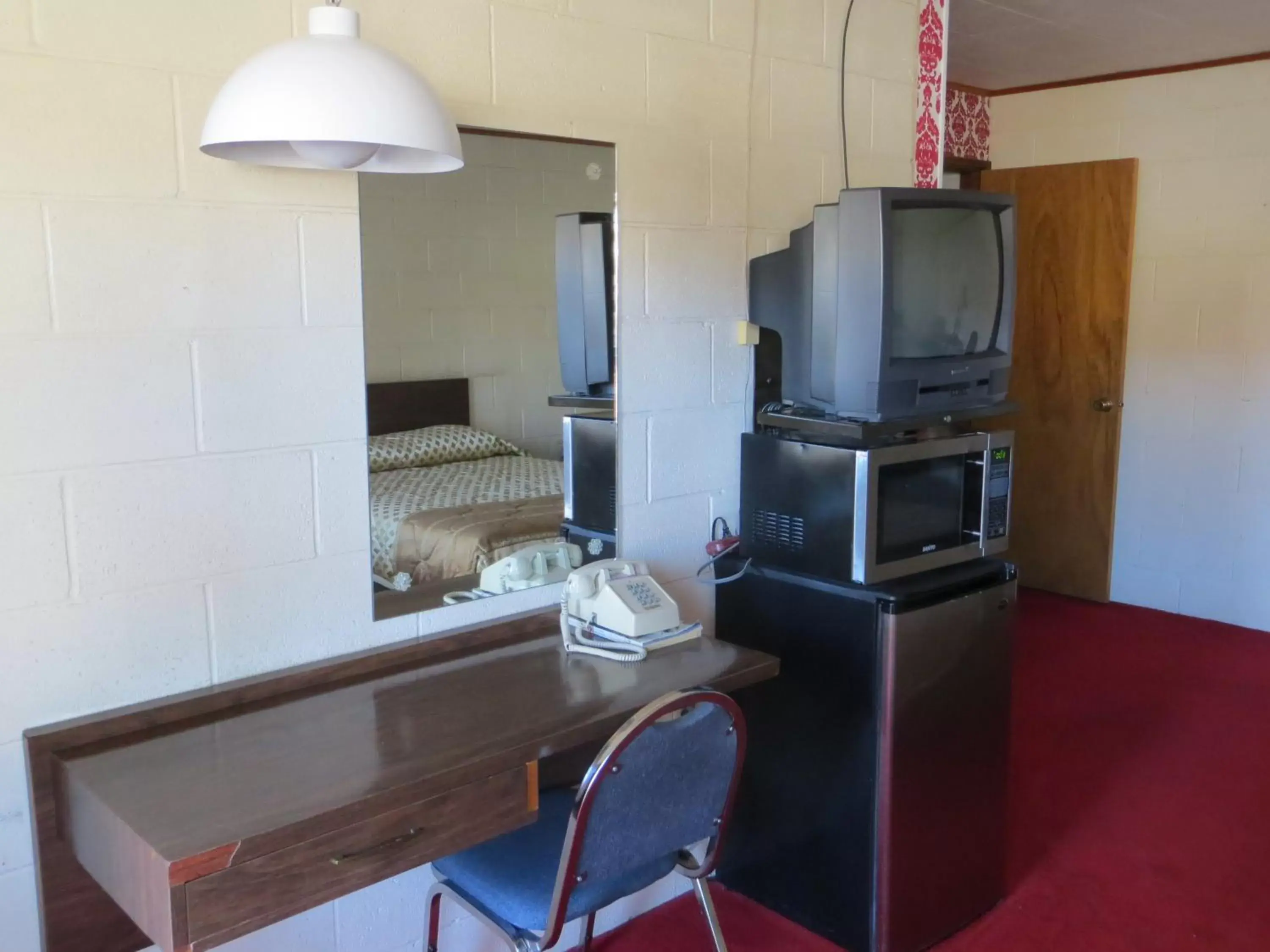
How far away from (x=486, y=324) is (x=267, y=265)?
1.75ft

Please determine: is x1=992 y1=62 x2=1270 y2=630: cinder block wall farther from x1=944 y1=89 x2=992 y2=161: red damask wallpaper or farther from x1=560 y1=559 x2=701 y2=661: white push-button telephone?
x1=560 y1=559 x2=701 y2=661: white push-button telephone

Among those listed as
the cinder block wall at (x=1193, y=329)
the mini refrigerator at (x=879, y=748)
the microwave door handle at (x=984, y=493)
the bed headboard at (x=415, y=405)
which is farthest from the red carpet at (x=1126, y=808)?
the bed headboard at (x=415, y=405)

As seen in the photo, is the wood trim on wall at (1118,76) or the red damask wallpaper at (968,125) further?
the red damask wallpaper at (968,125)

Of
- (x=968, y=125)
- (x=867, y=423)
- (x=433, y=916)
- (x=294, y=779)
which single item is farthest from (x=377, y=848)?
(x=968, y=125)

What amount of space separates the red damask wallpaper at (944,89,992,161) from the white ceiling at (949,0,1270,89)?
0.59 ft

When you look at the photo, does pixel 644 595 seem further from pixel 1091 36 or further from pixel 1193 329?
pixel 1193 329

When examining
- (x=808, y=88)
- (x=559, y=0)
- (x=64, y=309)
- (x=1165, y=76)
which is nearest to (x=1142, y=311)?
(x=1165, y=76)

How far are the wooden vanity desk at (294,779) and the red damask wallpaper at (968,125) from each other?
3952 millimetres

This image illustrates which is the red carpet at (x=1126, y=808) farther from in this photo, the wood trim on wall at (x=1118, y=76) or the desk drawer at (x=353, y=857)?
the wood trim on wall at (x=1118, y=76)

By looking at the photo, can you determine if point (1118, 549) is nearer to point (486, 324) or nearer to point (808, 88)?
point (808, 88)

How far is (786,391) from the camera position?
271 centimetres

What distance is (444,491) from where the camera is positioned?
7.32ft

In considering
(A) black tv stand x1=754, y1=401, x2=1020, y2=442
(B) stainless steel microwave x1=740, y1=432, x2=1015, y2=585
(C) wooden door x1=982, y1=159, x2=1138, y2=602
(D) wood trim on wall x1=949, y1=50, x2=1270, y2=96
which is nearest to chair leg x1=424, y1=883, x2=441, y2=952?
(B) stainless steel microwave x1=740, y1=432, x2=1015, y2=585

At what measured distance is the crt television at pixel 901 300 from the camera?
2.27 meters
